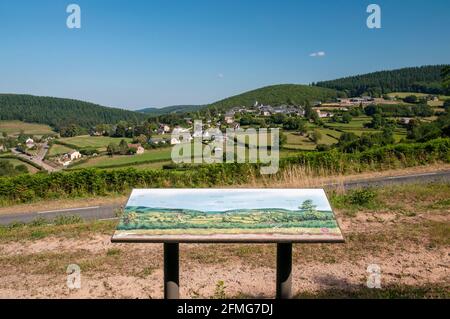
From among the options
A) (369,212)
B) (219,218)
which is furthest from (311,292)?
(369,212)

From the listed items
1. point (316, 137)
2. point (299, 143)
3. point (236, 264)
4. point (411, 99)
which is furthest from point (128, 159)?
point (411, 99)

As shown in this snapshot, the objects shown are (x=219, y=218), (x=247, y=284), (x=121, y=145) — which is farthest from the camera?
(x=121, y=145)

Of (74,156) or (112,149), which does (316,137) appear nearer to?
(112,149)

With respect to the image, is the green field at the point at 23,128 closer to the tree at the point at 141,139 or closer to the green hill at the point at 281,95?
the green hill at the point at 281,95

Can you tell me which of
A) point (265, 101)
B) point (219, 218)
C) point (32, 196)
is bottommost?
point (32, 196)

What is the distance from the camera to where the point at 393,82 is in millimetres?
82750

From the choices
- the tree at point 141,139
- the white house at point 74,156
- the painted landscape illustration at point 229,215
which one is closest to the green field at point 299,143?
the tree at point 141,139

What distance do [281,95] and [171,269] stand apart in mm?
90307

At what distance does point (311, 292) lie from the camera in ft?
17.4

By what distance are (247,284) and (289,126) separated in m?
42.1

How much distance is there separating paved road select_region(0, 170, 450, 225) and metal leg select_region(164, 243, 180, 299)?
7770 mm

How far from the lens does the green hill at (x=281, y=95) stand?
86500 mm

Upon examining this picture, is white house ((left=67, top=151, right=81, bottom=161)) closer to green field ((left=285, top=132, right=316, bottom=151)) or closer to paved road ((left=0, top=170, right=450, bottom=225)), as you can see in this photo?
green field ((left=285, top=132, right=316, bottom=151))
